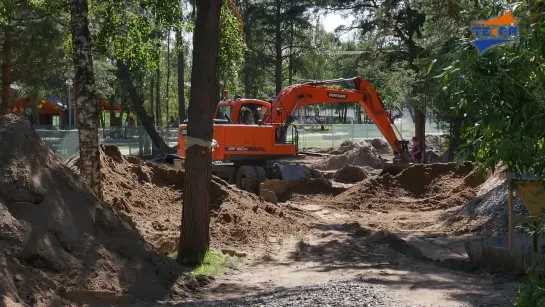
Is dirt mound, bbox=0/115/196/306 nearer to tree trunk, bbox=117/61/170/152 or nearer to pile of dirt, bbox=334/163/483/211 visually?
pile of dirt, bbox=334/163/483/211

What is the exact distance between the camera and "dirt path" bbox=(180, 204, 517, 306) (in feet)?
29.7

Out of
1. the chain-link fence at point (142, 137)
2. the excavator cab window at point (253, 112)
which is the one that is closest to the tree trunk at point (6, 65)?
the chain-link fence at point (142, 137)

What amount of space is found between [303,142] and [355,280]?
3874cm

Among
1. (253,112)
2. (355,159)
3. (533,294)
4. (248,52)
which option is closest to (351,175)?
(253,112)

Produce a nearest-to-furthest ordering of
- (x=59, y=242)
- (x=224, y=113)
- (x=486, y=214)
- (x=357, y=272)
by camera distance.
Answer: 1. (x=59, y=242)
2. (x=357, y=272)
3. (x=486, y=214)
4. (x=224, y=113)

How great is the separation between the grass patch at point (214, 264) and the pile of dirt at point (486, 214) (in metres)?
5.22

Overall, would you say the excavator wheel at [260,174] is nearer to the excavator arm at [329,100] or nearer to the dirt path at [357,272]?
the excavator arm at [329,100]

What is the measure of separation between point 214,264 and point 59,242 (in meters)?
3.21

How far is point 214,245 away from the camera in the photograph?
42.1ft

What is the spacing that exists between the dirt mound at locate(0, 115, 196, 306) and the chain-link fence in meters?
15.0

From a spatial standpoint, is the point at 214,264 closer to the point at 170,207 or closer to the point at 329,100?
the point at 170,207

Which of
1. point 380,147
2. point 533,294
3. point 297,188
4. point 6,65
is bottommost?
point 297,188

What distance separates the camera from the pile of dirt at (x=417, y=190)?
19.7 m

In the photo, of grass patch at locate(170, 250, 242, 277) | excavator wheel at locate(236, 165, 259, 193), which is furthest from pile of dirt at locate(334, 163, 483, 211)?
grass patch at locate(170, 250, 242, 277)
